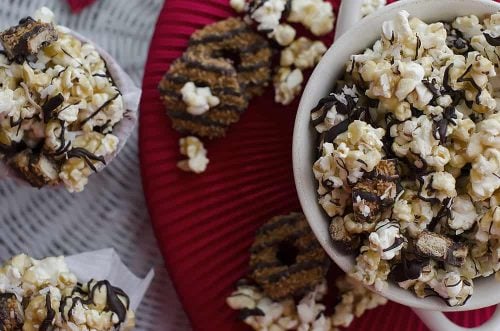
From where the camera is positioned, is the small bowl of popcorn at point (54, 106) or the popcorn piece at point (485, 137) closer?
the popcorn piece at point (485, 137)

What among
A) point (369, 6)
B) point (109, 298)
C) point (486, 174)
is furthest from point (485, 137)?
point (109, 298)

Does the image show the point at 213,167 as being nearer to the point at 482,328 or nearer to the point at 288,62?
the point at 288,62

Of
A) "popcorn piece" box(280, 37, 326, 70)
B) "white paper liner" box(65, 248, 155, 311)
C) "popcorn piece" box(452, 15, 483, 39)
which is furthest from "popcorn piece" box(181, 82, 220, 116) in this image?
"popcorn piece" box(452, 15, 483, 39)

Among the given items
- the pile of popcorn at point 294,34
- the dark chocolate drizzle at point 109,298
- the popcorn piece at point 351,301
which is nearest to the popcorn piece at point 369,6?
the pile of popcorn at point 294,34

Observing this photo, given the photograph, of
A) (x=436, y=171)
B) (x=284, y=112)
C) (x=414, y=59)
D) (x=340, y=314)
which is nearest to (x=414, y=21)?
(x=414, y=59)

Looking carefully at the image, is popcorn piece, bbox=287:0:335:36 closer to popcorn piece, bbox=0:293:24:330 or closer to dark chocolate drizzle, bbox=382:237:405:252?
dark chocolate drizzle, bbox=382:237:405:252

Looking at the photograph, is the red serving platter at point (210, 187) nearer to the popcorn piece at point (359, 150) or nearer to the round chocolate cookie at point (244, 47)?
the round chocolate cookie at point (244, 47)
